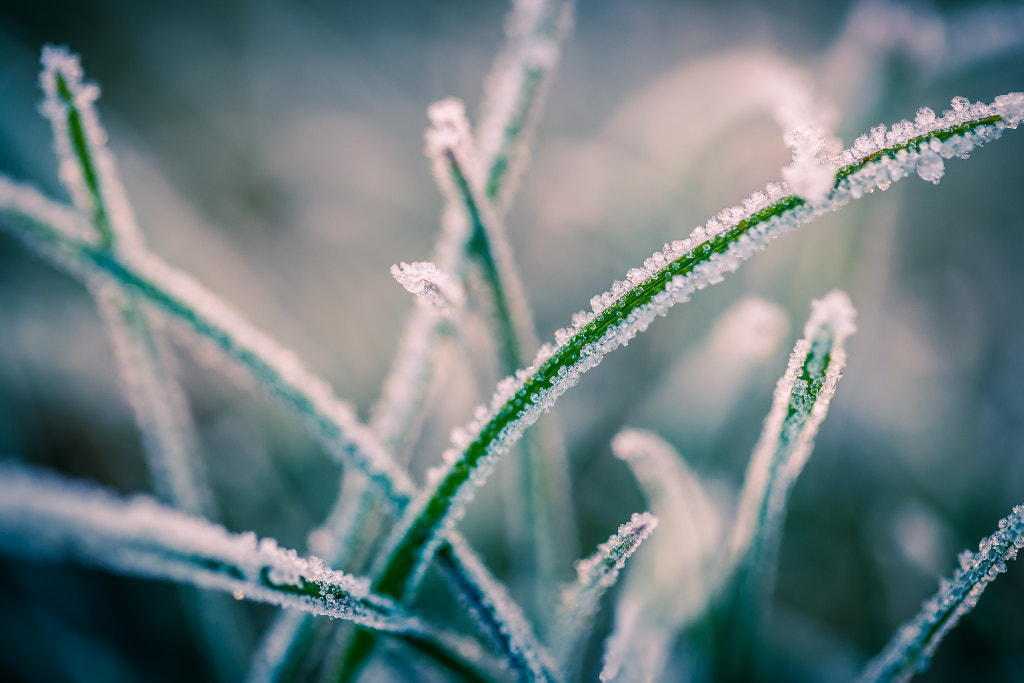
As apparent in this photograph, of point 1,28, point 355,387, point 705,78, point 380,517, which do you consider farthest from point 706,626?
point 1,28

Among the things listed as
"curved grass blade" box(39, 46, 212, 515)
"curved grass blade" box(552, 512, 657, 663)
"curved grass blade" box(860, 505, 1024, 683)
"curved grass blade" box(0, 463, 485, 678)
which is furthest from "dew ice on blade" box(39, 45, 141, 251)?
"curved grass blade" box(860, 505, 1024, 683)

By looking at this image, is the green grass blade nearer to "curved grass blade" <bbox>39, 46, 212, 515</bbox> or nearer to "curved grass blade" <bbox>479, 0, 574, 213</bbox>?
"curved grass blade" <bbox>479, 0, 574, 213</bbox>

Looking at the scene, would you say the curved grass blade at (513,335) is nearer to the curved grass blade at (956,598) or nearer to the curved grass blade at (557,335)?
the curved grass blade at (557,335)

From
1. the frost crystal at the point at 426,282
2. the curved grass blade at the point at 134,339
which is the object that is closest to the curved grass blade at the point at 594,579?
the frost crystal at the point at 426,282

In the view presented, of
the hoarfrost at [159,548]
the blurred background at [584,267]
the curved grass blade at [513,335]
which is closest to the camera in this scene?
the hoarfrost at [159,548]

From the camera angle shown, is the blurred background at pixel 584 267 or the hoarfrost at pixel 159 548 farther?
the blurred background at pixel 584 267

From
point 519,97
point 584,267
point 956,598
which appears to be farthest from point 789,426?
point 584,267

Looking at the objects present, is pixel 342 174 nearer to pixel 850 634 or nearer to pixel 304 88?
pixel 304 88
